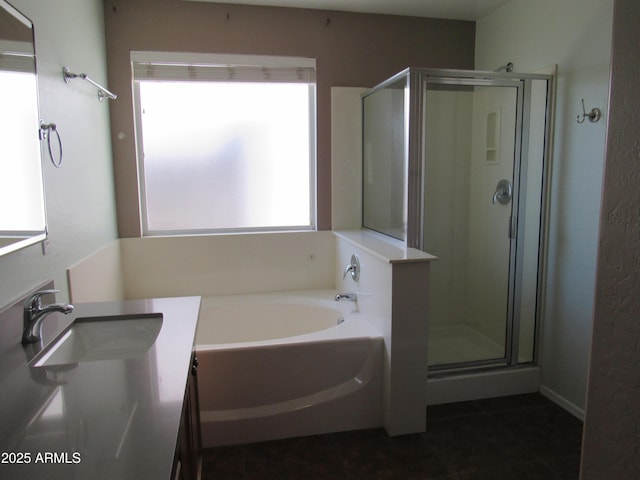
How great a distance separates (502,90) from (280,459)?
2383 mm

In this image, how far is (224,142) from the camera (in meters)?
3.19

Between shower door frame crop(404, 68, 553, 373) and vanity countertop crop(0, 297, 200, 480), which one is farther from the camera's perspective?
shower door frame crop(404, 68, 553, 373)

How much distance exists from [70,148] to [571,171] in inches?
101

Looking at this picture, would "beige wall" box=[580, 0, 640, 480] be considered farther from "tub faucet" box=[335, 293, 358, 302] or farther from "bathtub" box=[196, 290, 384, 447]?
"tub faucet" box=[335, 293, 358, 302]

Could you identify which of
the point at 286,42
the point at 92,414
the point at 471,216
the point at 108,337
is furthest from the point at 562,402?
the point at 286,42

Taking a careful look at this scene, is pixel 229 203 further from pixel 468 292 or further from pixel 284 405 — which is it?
pixel 468 292

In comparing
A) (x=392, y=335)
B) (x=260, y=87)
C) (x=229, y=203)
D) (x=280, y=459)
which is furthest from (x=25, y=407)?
(x=260, y=87)

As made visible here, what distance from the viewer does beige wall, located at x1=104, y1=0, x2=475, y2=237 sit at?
2904mm

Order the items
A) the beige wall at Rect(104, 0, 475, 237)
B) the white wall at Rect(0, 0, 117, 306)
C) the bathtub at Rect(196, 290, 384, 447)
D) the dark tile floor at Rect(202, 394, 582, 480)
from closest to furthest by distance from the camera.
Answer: the white wall at Rect(0, 0, 117, 306)
the dark tile floor at Rect(202, 394, 582, 480)
the bathtub at Rect(196, 290, 384, 447)
the beige wall at Rect(104, 0, 475, 237)

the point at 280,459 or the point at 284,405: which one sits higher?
the point at 284,405

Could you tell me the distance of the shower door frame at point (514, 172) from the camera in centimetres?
245

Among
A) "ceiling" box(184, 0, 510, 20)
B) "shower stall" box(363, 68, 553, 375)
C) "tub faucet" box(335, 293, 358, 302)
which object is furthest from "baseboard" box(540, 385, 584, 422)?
"ceiling" box(184, 0, 510, 20)

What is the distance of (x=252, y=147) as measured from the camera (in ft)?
10.7

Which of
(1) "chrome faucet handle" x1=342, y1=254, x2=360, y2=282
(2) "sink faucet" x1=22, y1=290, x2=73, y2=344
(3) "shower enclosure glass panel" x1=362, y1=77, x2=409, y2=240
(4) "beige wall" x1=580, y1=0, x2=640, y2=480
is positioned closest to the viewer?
(4) "beige wall" x1=580, y1=0, x2=640, y2=480
